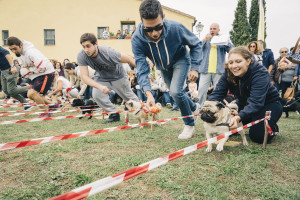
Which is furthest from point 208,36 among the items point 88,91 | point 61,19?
point 61,19

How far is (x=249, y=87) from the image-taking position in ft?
8.79

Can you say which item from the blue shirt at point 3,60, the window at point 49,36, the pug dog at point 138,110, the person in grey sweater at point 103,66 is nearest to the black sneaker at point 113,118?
the person in grey sweater at point 103,66

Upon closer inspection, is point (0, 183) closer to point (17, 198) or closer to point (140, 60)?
point (17, 198)

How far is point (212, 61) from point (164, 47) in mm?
2412

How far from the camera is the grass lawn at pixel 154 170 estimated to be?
1653 millimetres

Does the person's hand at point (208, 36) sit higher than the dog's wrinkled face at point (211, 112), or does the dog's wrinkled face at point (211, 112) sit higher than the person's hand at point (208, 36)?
the person's hand at point (208, 36)

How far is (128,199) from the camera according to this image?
1.55 meters

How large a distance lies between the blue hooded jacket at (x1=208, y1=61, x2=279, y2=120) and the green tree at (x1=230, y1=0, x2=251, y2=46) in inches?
1193

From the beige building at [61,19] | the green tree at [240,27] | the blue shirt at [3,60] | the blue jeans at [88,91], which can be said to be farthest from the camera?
the green tree at [240,27]

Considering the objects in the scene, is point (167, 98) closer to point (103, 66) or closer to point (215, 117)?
point (103, 66)

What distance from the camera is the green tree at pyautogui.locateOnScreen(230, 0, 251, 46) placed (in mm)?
29266

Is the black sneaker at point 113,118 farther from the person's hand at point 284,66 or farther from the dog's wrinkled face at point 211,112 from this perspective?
the person's hand at point 284,66

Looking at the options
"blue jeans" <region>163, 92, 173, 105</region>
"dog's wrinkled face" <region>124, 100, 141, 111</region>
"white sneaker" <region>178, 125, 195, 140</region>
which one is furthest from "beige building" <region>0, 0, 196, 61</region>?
"white sneaker" <region>178, 125, 195, 140</region>

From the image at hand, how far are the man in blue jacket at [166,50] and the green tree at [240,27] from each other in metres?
30.5
